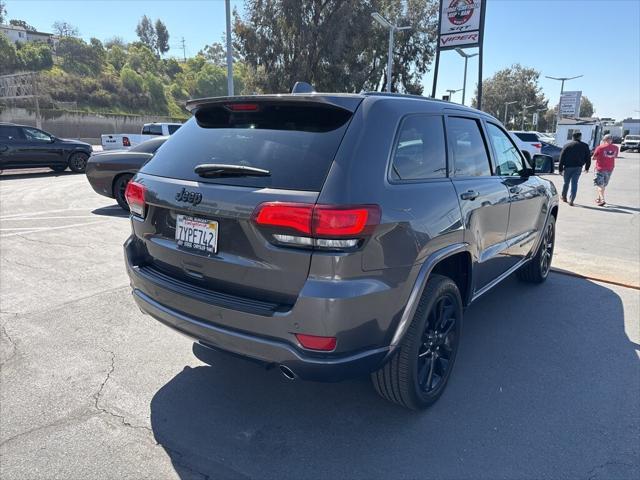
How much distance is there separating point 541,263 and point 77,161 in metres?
15.2

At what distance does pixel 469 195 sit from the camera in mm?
3127

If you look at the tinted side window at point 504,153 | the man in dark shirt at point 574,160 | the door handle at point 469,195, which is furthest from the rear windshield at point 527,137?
the door handle at point 469,195

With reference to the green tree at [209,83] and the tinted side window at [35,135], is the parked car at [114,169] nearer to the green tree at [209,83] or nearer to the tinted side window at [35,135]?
the tinted side window at [35,135]

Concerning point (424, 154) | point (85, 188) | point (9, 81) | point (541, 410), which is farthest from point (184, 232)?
point (9, 81)

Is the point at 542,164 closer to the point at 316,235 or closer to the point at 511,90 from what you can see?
the point at 316,235

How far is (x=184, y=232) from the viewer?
2.59 meters

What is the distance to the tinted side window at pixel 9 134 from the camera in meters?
13.6

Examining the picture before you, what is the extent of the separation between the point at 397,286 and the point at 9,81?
5619 cm

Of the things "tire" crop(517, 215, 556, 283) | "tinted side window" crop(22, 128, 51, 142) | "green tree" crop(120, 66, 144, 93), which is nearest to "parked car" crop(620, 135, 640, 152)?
"tire" crop(517, 215, 556, 283)

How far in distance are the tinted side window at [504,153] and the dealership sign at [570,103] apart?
6411 cm

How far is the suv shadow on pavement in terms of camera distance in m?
2.40

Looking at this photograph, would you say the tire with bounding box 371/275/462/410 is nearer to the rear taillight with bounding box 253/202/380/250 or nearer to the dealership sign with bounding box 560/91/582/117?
the rear taillight with bounding box 253/202/380/250

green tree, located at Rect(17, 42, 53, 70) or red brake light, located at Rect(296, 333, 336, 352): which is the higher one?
green tree, located at Rect(17, 42, 53, 70)

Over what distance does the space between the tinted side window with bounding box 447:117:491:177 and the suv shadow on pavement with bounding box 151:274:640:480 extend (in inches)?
58.2
